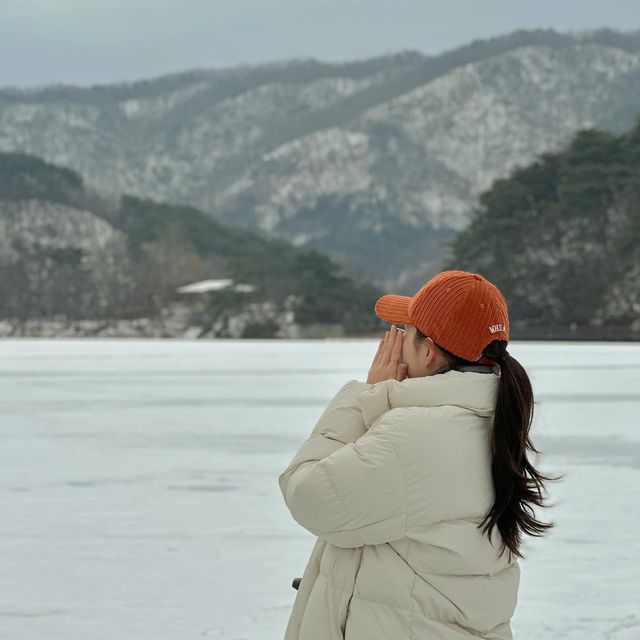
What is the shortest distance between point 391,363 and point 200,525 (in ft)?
14.7

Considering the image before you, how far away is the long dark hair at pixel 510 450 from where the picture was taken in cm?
188

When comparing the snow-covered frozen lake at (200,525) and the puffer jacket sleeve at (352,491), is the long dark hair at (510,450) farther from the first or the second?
the snow-covered frozen lake at (200,525)

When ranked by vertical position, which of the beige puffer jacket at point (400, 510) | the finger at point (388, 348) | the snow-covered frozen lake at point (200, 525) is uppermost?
the finger at point (388, 348)

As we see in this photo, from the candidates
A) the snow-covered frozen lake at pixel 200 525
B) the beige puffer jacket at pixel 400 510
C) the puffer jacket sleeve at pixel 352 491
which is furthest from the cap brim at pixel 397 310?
the snow-covered frozen lake at pixel 200 525

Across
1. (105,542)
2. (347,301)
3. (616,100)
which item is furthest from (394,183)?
(105,542)

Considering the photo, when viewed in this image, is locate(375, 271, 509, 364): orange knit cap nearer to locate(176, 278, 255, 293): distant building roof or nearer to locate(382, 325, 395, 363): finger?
locate(382, 325, 395, 363): finger

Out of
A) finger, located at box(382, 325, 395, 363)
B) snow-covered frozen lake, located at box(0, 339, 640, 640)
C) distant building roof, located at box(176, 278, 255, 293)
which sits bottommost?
distant building roof, located at box(176, 278, 255, 293)

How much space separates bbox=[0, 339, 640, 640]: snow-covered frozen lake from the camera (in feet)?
13.9

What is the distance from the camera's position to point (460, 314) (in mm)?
1895

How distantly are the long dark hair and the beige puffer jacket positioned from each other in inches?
0.7

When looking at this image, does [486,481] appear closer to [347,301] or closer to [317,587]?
[317,587]

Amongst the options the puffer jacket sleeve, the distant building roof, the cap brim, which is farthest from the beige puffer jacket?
the distant building roof

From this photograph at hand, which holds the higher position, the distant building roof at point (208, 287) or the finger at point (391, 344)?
the finger at point (391, 344)

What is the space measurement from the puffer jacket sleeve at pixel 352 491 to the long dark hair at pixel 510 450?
0.65ft
